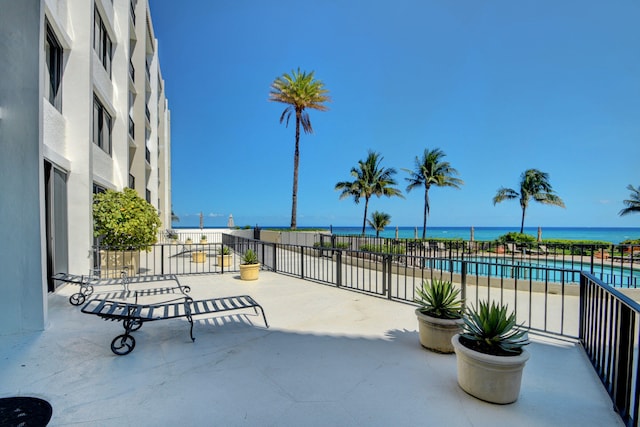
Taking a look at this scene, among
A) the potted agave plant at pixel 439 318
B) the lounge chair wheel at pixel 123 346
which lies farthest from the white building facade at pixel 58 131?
the potted agave plant at pixel 439 318

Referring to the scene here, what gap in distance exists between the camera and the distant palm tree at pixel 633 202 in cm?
1966

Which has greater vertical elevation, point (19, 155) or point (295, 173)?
point (295, 173)

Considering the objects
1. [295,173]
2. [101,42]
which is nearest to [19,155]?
[101,42]

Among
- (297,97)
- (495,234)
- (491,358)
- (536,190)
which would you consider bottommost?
(495,234)

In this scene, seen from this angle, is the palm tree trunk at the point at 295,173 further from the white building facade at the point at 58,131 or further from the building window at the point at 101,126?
the building window at the point at 101,126

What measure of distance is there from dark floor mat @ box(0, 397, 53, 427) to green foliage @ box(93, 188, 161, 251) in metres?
6.70

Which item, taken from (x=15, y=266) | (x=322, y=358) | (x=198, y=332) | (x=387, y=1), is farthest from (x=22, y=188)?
(x=387, y=1)

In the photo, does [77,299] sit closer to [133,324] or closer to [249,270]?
[133,324]

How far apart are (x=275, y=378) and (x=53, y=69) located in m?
9.63

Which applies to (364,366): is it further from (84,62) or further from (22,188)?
(84,62)

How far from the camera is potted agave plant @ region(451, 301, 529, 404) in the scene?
2.60 metres

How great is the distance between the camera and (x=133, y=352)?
3805 millimetres

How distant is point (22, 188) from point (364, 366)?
542 cm

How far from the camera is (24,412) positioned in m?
2.55
